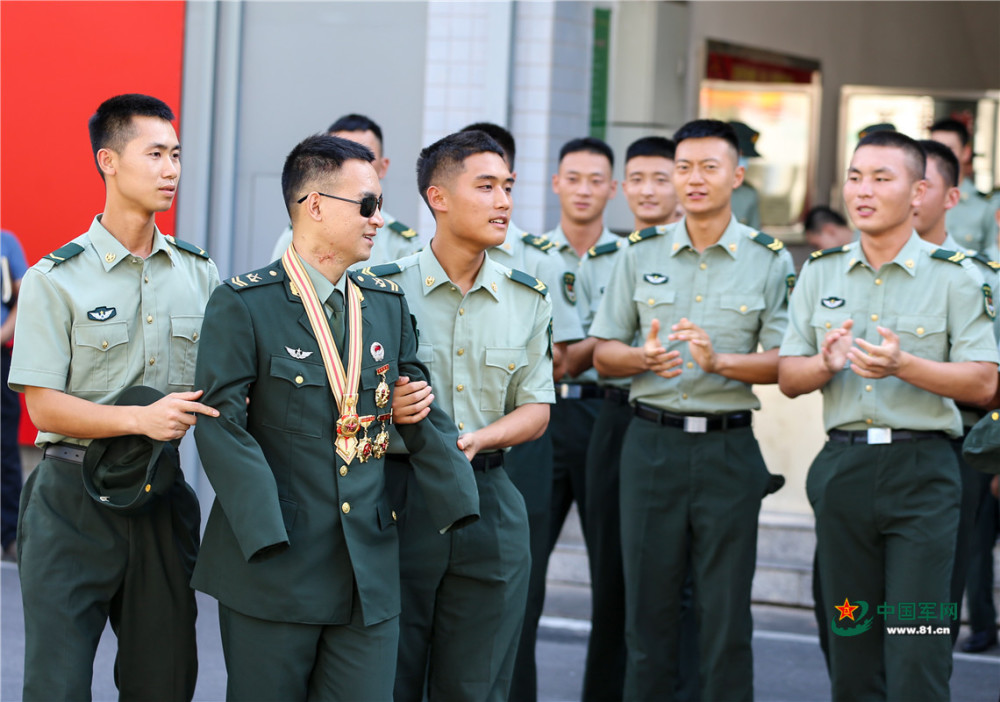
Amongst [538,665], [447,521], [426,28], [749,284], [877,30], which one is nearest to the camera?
[447,521]

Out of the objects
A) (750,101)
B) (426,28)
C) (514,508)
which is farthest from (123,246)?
(750,101)

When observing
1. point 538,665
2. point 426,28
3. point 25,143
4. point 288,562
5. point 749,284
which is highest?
point 426,28

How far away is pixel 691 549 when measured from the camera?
4391mm

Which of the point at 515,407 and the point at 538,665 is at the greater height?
the point at 515,407

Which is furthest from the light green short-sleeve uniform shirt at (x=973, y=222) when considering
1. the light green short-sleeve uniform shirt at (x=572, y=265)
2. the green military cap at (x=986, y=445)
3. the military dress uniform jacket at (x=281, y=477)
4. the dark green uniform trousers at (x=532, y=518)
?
the military dress uniform jacket at (x=281, y=477)

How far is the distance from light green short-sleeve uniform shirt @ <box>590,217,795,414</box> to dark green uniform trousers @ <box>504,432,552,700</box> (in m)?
0.45

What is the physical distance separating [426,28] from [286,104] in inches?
37.9

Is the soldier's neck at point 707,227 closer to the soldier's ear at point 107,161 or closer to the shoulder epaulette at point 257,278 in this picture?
the shoulder epaulette at point 257,278

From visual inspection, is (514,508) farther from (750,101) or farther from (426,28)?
(750,101)

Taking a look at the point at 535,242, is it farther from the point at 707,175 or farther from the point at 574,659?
the point at 574,659

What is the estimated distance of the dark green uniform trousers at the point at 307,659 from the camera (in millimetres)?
2988

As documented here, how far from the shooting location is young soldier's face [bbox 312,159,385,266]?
125 inches

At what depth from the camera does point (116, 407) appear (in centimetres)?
322

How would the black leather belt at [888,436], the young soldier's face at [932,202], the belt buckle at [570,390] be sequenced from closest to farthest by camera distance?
the black leather belt at [888,436]
the young soldier's face at [932,202]
the belt buckle at [570,390]
